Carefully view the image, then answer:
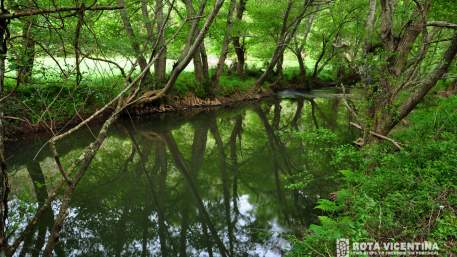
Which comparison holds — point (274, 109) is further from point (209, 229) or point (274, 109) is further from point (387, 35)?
point (209, 229)

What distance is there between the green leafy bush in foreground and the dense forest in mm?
23

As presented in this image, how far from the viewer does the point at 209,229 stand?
278 inches

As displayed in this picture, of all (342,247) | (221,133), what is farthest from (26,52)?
(221,133)

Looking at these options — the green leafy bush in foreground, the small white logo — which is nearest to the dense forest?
the green leafy bush in foreground

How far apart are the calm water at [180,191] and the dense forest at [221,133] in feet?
0.20

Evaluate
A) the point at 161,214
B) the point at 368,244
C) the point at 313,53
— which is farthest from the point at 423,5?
the point at 313,53

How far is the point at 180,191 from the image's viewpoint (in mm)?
8711

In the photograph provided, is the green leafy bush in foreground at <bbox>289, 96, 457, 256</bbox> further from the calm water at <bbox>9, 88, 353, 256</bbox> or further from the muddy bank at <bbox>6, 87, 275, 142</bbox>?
the muddy bank at <bbox>6, 87, 275, 142</bbox>

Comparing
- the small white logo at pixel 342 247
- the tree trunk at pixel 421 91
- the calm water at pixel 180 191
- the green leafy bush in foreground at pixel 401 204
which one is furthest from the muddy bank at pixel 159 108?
the small white logo at pixel 342 247

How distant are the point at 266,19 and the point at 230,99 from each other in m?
5.14

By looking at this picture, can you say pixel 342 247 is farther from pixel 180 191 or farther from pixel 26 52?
pixel 180 191

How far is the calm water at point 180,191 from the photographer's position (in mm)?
6488

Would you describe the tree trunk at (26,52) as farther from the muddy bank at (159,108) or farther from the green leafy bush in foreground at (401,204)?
the muddy bank at (159,108)

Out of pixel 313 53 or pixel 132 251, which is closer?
pixel 132 251
